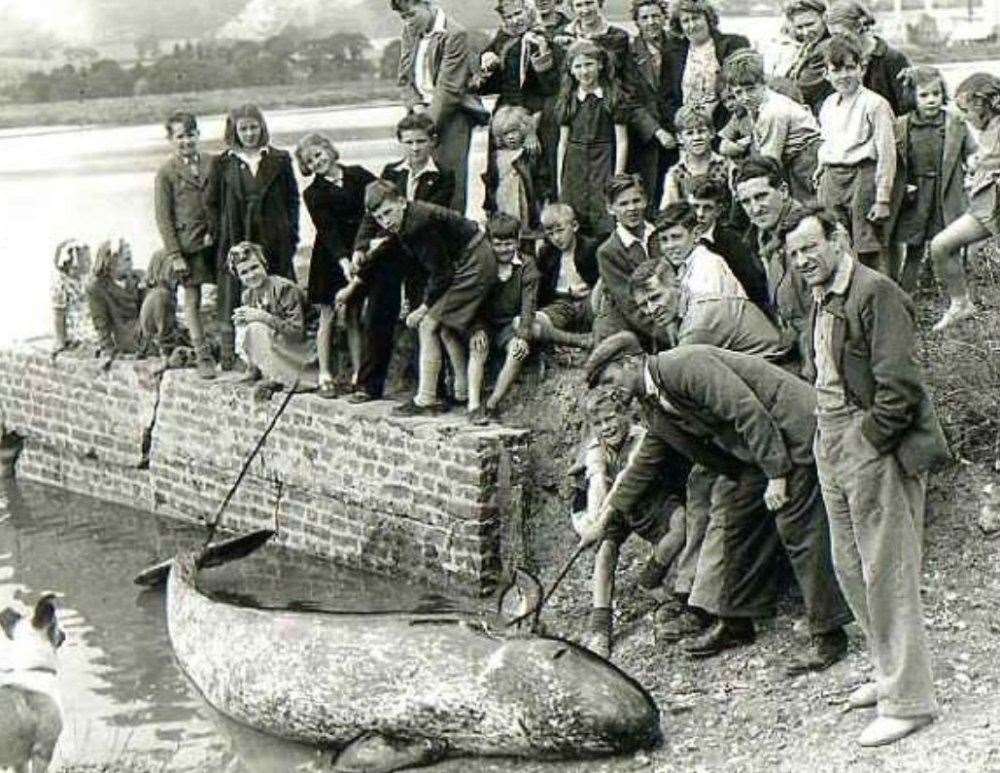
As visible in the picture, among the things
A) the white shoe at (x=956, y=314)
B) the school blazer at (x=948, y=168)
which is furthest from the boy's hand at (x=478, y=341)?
the white shoe at (x=956, y=314)

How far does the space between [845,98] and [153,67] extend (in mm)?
11539

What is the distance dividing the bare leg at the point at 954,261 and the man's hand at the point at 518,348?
262cm

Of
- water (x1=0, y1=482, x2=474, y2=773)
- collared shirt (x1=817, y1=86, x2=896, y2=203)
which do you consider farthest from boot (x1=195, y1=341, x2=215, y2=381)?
collared shirt (x1=817, y1=86, x2=896, y2=203)

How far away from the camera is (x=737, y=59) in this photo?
35.2ft

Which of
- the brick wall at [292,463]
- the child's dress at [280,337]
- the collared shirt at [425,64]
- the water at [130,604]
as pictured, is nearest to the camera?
the water at [130,604]

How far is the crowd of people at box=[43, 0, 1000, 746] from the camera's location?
305 inches

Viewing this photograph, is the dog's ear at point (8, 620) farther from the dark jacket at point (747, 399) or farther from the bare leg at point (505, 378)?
the bare leg at point (505, 378)

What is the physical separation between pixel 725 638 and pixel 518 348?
296 cm

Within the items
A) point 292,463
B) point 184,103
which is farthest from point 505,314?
point 184,103

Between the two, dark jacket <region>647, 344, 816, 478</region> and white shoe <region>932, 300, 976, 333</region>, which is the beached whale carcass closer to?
dark jacket <region>647, 344, 816, 478</region>

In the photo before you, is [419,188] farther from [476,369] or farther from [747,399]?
[747,399]

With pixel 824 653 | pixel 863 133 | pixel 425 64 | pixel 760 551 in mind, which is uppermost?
pixel 425 64

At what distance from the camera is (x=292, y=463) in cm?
1306

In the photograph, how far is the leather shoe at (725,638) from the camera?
9.41 metres
